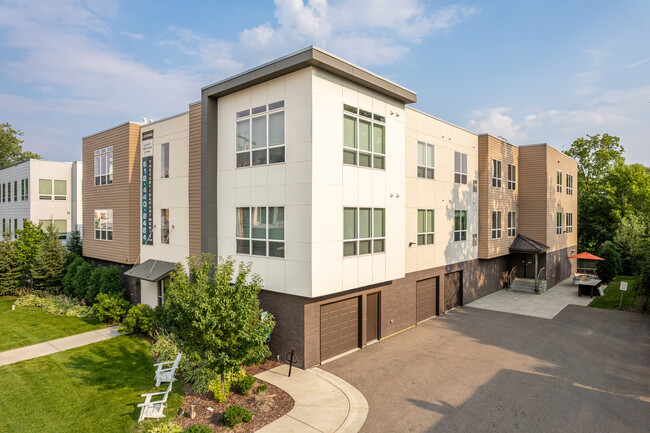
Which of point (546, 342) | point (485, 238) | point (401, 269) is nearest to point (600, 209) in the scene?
point (485, 238)

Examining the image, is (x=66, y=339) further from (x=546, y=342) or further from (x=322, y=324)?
(x=546, y=342)

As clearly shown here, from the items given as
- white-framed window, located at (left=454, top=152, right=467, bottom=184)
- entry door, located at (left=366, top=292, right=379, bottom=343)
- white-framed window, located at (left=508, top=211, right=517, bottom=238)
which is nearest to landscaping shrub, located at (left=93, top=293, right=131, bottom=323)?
entry door, located at (left=366, top=292, right=379, bottom=343)

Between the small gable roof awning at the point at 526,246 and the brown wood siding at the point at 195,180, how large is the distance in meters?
21.2

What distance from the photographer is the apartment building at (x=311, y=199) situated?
12562 mm

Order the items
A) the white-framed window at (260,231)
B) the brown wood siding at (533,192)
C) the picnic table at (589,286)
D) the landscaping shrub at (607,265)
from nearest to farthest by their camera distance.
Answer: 1. the white-framed window at (260,231)
2. the picnic table at (589,286)
3. the brown wood siding at (533,192)
4. the landscaping shrub at (607,265)

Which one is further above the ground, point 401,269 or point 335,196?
point 335,196

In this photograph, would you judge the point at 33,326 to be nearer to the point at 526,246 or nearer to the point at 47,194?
the point at 47,194

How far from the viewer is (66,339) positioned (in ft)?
52.6

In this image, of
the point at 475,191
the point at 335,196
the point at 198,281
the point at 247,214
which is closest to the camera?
the point at 198,281

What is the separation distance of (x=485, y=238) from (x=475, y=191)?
3.02 meters

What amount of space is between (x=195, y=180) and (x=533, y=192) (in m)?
23.3

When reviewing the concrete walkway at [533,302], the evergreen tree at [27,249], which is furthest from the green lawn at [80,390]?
the concrete walkway at [533,302]

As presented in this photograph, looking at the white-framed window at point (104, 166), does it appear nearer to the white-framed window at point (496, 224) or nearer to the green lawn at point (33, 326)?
the green lawn at point (33, 326)

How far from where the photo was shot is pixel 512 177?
1040 inches
